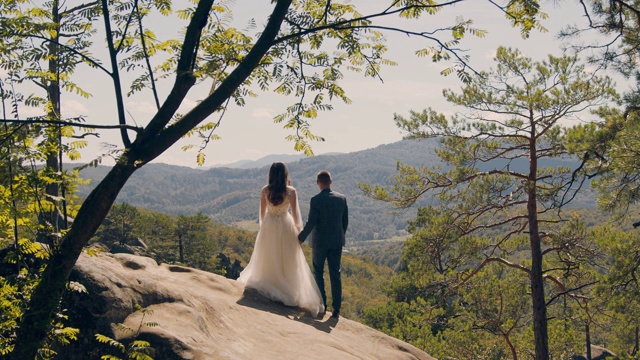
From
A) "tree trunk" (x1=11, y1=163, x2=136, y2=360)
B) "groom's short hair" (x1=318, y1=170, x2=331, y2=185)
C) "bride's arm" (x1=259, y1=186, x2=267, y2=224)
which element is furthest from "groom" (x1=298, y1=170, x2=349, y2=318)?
"tree trunk" (x1=11, y1=163, x2=136, y2=360)

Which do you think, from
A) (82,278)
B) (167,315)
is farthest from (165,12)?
(167,315)

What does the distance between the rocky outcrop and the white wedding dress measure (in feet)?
0.72

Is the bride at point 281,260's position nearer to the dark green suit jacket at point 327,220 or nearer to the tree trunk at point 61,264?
the dark green suit jacket at point 327,220

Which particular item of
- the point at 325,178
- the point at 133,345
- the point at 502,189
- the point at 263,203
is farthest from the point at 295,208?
the point at 502,189

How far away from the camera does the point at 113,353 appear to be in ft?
15.8

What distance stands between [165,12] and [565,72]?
41.5ft

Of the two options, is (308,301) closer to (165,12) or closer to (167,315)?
(167,315)

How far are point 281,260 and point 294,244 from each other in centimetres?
31

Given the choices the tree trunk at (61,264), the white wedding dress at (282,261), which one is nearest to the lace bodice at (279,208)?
the white wedding dress at (282,261)

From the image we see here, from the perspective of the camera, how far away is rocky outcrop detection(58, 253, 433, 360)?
4957 mm

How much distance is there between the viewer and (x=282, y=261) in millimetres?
8023

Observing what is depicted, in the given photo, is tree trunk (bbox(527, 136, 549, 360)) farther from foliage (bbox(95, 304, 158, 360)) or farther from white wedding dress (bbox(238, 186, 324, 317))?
foliage (bbox(95, 304, 158, 360))

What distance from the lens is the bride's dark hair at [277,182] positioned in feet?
24.9

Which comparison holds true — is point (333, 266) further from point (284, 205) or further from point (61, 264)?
point (61, 264)
